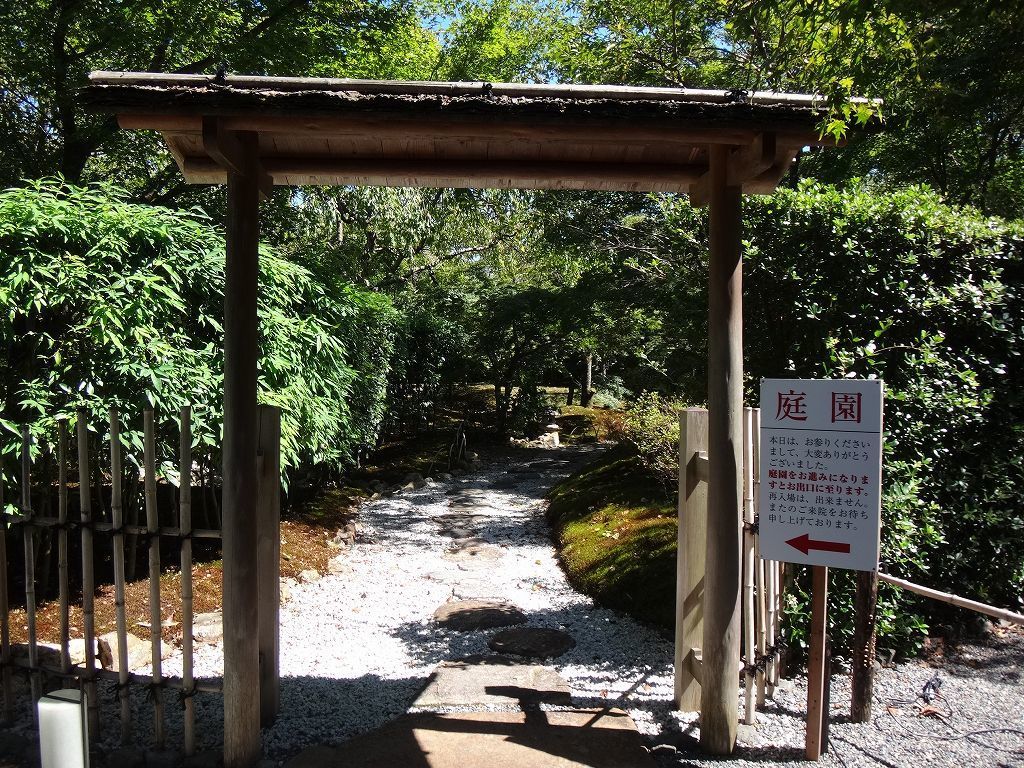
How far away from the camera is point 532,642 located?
5.17 metres

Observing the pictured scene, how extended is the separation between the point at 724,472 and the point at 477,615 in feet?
10.1

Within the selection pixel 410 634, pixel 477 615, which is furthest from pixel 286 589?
pixel 477 615

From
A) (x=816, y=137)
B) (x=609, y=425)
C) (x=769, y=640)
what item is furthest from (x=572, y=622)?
(x=609, y=425)

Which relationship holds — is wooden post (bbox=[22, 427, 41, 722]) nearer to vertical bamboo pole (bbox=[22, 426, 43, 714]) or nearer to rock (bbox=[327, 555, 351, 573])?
vertical bamboo pole (bbox=[22, 426, 43, 714])

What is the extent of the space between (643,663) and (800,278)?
9.25 feet

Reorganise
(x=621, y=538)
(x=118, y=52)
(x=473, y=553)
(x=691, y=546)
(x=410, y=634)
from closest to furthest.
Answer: (x=691, y=546)
(x=410, y=634)
(x=621, y=538)
(x=473, y=553)
(x=118, y=52)

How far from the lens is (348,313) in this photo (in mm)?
7754

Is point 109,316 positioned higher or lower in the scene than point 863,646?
higher

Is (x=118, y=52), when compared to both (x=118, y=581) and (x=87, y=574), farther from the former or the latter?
(x=118, y=581)

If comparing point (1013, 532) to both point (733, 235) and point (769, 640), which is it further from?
point (733, 235)

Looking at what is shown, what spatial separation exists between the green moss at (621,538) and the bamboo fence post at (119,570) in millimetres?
3636

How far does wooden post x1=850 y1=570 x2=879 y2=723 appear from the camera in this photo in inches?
141

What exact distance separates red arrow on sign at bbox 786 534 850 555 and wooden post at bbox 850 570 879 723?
524mm

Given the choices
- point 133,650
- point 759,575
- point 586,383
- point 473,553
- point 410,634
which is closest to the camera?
point 759,575
